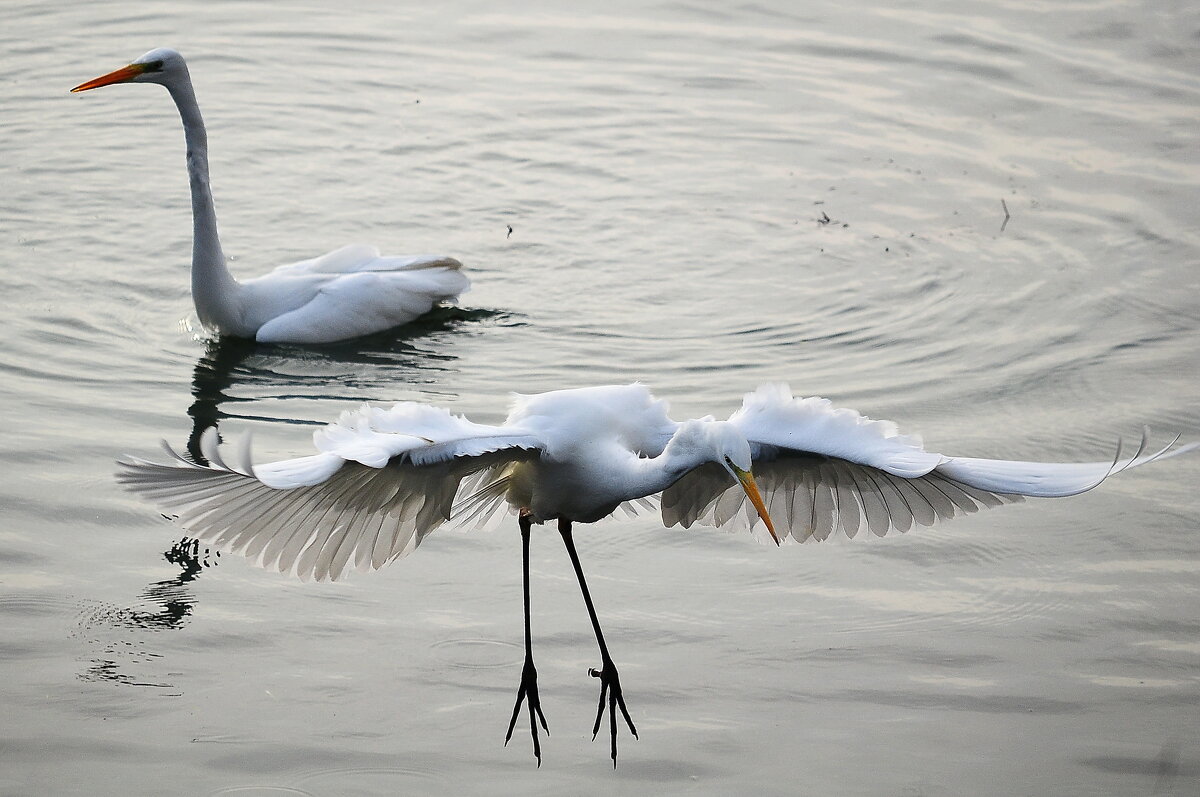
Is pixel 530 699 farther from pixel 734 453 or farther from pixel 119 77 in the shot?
pixel 119 77

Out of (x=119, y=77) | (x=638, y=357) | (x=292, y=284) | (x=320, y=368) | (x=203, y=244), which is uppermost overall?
(x=119, y=77)

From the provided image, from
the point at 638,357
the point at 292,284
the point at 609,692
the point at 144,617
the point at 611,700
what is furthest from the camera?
the point at 292,284

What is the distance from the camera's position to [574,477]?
15.7 feet

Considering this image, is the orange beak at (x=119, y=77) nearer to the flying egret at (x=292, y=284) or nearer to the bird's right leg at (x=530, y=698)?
the flying egret at (x=292, y=284)

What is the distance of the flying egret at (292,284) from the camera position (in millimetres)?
7844

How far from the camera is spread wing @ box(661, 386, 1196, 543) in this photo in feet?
14.6

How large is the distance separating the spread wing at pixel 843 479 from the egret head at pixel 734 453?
0.30 m

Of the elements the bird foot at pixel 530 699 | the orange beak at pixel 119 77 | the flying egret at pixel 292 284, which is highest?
the orange beak at pixel 119 77

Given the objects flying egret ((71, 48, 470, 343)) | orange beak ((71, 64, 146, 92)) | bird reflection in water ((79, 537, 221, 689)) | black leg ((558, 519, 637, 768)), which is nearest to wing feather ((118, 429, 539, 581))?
black leg ((558, 519, 637, 768))

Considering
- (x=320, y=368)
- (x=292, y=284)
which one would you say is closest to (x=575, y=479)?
(x=320, y=368)

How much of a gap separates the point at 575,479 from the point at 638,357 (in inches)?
117

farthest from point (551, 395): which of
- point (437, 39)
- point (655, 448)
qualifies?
point (437, 39)

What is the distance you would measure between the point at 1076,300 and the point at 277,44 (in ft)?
22.7

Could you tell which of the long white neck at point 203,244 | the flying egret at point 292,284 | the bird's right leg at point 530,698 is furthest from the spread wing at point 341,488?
the long white neck at point 203,244
